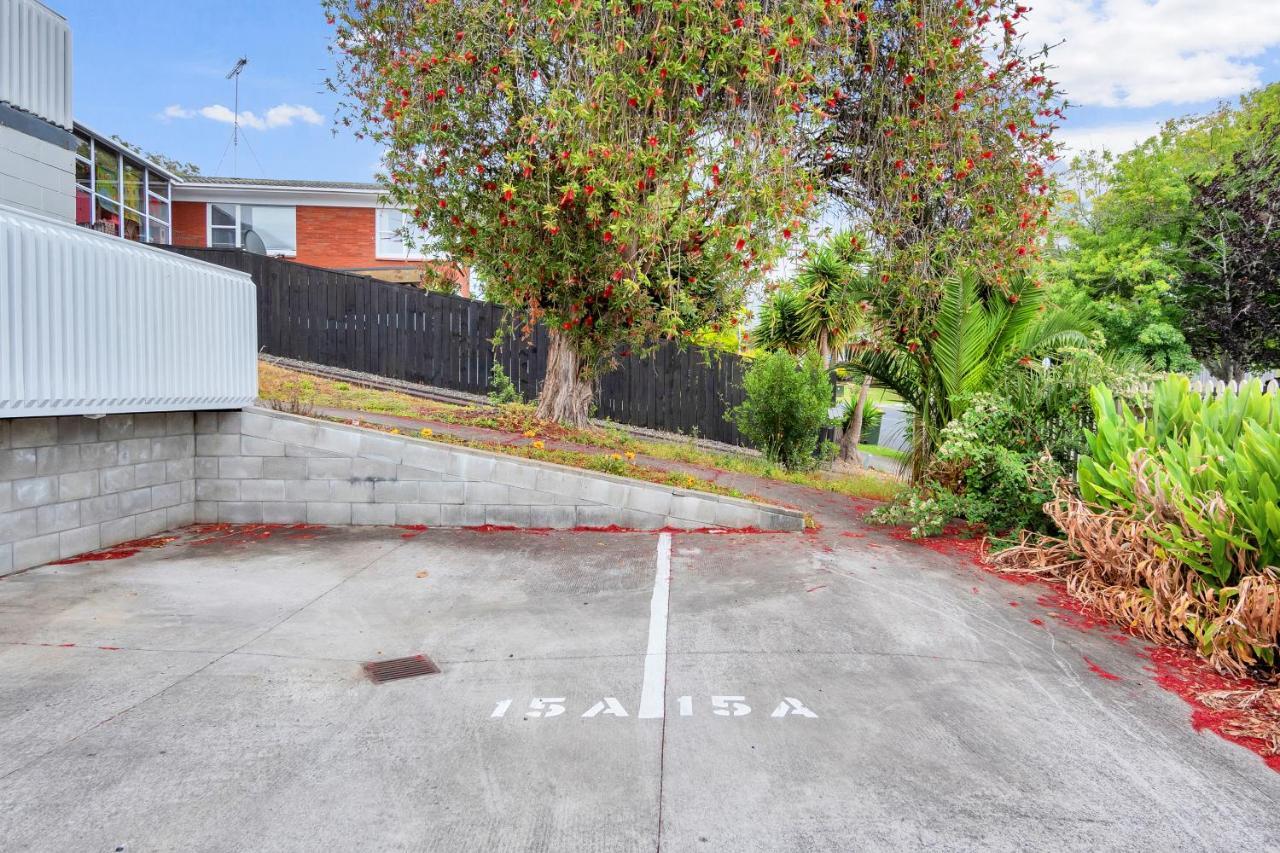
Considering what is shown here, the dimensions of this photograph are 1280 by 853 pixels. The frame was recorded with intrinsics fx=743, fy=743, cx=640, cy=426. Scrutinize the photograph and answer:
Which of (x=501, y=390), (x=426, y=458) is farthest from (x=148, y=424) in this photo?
(x=501, y=390)

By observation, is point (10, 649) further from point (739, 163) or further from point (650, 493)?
point (739, 163)

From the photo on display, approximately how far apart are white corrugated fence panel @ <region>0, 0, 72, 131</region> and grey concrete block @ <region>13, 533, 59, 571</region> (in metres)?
5.09

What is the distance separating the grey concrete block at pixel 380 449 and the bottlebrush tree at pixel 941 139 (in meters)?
5.70

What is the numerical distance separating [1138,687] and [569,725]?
2.98 meters

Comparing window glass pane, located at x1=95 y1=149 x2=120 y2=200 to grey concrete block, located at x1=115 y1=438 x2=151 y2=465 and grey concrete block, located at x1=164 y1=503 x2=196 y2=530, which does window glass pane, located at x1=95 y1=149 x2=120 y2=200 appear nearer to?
grey concrete block, located at x1=164 y1=503 x2=196 y2=530

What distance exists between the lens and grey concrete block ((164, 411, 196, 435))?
654 cm

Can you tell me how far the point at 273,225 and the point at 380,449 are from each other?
18785 millimetres

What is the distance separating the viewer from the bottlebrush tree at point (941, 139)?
8.30 metres

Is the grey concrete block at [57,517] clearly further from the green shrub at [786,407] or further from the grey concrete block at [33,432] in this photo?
the green shrub at [786,407]

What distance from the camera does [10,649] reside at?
388 centimetres

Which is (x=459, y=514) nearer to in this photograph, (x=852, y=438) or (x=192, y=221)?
(x=852, y=438)

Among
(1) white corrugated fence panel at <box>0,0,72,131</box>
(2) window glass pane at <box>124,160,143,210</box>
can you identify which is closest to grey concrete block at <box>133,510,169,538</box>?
(1) white corrugated fence panel at <box>0,0,72,131</box>

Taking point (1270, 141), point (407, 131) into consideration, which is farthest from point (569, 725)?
point (1270, 141)

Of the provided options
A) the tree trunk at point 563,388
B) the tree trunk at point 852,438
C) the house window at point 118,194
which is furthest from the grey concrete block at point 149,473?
the tree trunk at point 852,438
